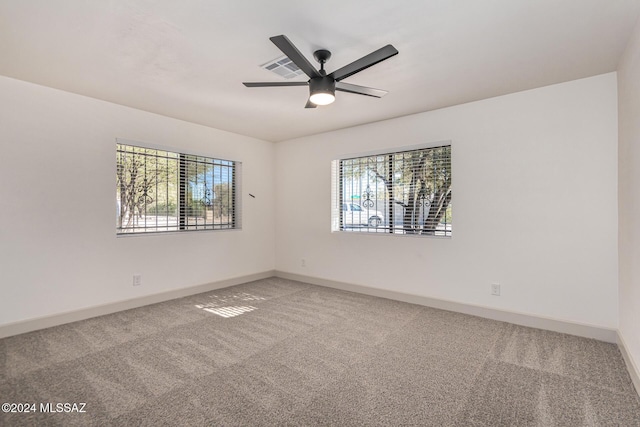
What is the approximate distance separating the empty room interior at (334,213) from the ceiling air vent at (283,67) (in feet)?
0.12

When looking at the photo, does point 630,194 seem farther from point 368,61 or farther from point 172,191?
point 172,191

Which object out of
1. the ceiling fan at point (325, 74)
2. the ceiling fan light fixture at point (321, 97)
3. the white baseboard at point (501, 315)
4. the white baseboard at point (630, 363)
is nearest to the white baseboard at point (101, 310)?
the white baseboard at point (501, 315)

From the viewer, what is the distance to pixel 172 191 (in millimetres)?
4336

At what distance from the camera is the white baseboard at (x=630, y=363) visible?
2092 mm

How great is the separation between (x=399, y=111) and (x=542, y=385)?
3116 millimetres

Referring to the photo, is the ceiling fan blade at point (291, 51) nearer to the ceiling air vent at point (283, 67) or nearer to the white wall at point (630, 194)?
the ceiling air vent at point (283, 67)

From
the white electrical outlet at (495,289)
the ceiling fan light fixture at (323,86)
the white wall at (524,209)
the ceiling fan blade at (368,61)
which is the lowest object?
the white electrical outlet at (495,289)

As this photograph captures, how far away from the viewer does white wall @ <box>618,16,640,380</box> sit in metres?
2.16

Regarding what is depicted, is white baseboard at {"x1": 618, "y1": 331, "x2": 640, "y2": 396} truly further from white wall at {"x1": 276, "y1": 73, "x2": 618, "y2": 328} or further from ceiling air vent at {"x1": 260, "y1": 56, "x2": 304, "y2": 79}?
ceiling air vent at {"x1": 260, "y1": 56, "x2": 304, "y2": 79}

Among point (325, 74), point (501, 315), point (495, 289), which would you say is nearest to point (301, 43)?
point (325, 74)

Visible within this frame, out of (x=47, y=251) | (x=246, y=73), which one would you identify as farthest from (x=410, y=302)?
(x=47, y=251)

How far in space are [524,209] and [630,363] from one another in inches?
59.7

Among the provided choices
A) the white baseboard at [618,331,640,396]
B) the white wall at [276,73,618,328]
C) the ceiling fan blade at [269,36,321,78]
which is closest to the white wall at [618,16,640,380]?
the white baseboard at [618,331,640,396]

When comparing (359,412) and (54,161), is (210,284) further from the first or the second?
(359,412)
